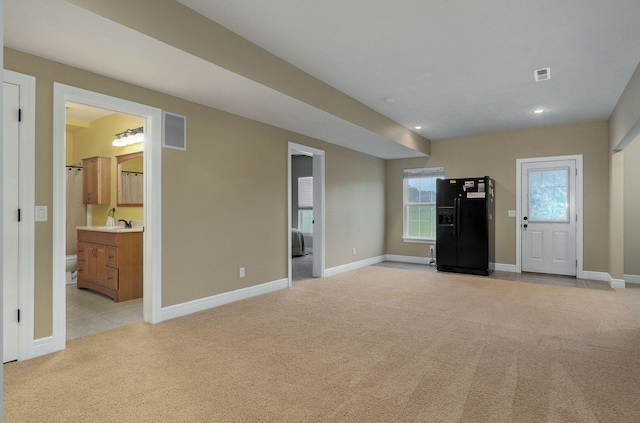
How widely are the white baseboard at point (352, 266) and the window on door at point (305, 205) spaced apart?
2.49 m

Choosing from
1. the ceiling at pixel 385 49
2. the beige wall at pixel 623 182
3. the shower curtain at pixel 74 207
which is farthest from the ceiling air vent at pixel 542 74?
the shower curtain at pixel 74 207

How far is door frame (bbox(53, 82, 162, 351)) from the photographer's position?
294 cm

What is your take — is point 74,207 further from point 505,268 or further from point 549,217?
point 549,217

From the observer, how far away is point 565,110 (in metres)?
5.21

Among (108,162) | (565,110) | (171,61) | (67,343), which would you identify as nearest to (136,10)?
(171,61)

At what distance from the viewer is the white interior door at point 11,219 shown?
2.69m

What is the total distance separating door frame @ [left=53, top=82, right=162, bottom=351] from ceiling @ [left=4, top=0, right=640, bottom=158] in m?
0.26

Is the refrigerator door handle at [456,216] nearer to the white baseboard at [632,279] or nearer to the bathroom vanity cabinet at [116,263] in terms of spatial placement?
the white baseboard at [632,279]

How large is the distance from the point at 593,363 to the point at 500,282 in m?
3.02

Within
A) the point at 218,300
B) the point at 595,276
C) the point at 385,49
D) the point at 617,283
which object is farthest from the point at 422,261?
the point at 385,49

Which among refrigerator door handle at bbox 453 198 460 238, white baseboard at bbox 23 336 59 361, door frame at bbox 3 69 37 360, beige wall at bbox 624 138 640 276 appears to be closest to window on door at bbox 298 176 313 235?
refrigerator door handle at bbox 453 198 460 238

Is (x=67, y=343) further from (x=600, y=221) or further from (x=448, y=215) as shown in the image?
(x=600, y=221)

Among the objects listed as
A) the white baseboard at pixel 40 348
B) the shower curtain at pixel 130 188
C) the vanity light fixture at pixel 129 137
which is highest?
the vanity light fixture at pixel 129 137

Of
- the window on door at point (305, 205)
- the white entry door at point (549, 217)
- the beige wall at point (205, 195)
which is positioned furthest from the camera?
the window on door at point (305, 205)
